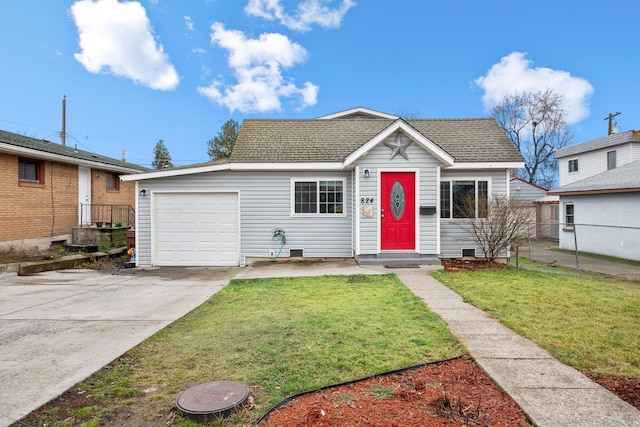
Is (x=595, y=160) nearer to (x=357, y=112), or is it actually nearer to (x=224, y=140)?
(x=357, y=112)

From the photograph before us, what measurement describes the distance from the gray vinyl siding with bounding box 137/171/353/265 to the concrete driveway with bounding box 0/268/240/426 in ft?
4.85

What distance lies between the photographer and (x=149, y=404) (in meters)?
2.95

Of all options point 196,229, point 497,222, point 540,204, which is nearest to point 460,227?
point 497,222

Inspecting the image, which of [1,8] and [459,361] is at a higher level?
[1,8]

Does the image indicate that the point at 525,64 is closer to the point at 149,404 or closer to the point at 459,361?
the point at 459,361

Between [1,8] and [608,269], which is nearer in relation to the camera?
[608,269]

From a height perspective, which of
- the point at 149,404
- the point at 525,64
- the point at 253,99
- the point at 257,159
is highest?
the point at 525,64

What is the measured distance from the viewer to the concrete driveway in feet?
11.1

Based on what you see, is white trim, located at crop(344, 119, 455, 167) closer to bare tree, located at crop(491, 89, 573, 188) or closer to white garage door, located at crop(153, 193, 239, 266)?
white garage door, located at crop(153, 193, 239, 266)

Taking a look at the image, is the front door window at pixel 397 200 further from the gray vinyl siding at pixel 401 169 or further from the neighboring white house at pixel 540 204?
the neighboring white house at pixel 540 204

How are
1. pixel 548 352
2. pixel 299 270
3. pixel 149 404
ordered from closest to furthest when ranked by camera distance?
pixel 149 404 < pixel 548 352 < pixel 299 270

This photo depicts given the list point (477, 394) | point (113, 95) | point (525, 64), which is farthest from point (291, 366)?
point (525, 64)

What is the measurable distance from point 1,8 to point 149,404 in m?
16.5

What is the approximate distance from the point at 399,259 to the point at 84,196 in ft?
42.9
